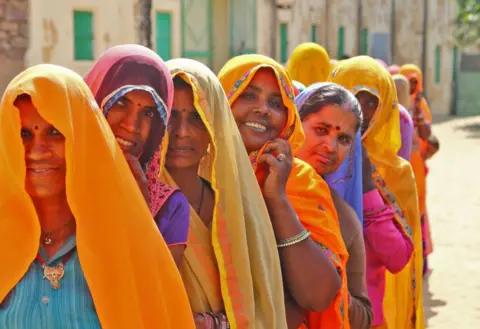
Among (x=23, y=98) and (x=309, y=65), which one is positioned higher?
(x=23, y=98)

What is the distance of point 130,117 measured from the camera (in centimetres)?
223

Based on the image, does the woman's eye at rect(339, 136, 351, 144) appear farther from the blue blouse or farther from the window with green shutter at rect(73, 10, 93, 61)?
the window with green shutter at rect(73, 10, 93, 61)

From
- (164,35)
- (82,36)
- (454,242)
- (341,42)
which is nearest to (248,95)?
(454,242)

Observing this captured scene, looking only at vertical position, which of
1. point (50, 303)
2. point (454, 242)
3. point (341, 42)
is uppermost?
point (50, 303)

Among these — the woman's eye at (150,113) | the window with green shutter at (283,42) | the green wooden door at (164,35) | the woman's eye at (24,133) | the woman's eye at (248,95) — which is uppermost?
the woman's eye at (24,133)

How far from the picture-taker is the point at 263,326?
2.39 meters

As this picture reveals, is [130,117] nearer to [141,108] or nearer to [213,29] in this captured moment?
[141,108]

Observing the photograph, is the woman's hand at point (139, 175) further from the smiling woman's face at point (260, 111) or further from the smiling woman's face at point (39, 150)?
the smiling woman's face at point (260, 111)

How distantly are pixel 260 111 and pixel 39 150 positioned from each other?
930 mm

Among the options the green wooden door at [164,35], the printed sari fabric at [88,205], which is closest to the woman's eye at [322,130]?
the printed sari fabric at [88,205]

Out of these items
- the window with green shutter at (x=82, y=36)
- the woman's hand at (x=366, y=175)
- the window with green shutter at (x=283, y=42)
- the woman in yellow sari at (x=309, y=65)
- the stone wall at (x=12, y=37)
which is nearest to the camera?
the woman's hand at (x=366, y=175)

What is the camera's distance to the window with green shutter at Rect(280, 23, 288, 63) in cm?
1578

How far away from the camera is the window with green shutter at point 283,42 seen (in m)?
15.8

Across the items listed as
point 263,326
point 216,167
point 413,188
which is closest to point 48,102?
point 216,167
